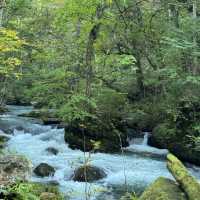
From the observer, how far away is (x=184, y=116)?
749 inches

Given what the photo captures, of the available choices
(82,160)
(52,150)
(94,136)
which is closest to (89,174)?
(82,160)

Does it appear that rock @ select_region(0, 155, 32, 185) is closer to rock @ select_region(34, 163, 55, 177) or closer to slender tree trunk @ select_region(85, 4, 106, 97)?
rock @ select_region(34, 163, 55, 177)

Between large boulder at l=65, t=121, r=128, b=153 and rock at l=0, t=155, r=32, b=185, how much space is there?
1002cm

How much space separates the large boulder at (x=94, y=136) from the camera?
19469 millimetres

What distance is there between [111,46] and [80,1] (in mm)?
3779

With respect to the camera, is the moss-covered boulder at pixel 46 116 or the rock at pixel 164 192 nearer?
the rock at pixel 164 192

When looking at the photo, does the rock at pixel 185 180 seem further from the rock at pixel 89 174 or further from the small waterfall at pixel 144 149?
the small waterfall at pixel 144 149

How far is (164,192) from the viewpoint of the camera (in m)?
8.48

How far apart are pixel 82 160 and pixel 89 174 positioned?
2649 millimetres

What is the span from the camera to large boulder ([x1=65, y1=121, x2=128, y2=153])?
63.9 feet

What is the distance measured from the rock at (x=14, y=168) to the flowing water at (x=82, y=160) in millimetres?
2369

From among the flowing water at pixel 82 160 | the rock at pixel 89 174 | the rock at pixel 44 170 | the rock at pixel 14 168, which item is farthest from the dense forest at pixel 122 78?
the rock at pixel 14 168

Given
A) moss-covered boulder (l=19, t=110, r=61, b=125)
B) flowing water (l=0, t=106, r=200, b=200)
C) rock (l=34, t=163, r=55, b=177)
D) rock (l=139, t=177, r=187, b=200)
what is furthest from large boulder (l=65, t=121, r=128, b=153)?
rock (l=139, t=177, r=187, b=200)

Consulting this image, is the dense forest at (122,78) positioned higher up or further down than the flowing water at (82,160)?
higher up
